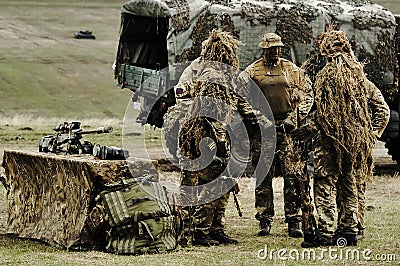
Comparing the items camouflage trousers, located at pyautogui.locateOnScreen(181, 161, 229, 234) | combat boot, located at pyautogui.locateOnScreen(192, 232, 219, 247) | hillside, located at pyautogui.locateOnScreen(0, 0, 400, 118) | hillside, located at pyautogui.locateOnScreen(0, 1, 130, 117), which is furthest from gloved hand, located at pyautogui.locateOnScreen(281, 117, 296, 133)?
hillside, located at pyautogui.locateOnScreen(0, 1, 130, 117)

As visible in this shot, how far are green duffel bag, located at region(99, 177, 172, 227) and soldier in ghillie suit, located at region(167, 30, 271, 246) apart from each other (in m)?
0.53

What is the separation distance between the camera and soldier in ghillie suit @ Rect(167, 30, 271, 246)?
8.90m

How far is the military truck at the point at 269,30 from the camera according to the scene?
1460 centimetres

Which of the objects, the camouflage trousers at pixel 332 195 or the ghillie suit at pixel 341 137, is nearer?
the ghillie suit at pixel 341 137

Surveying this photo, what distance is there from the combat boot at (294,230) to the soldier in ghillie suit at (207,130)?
685mm

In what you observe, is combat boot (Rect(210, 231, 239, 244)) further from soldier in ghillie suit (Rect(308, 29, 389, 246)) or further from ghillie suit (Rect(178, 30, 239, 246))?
soldier in ghillie suit (Rect(308, 29, 389, 246))

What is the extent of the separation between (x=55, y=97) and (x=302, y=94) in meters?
32.9

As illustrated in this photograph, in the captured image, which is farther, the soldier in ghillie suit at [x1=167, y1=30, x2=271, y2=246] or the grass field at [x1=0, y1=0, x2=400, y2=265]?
the soldier in ghillie suit at [x1=167, y1=30, x2=271, y2=246]

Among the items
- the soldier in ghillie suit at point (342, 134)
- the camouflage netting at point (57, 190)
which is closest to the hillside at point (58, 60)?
the camouflage netting at point (57, 190)

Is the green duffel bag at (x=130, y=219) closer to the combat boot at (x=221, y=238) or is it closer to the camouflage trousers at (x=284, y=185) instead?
the combat boot at (x=221, y=238)

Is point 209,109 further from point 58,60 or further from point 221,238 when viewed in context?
point 58,60


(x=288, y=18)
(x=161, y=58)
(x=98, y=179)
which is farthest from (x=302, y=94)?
(x=161, y=58)

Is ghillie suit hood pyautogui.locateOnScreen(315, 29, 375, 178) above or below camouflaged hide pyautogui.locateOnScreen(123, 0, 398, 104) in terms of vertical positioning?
below

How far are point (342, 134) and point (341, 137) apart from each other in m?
0.03
